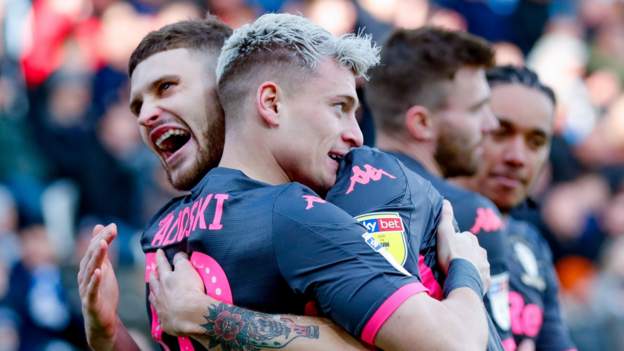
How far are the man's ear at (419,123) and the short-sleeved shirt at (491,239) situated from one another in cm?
45

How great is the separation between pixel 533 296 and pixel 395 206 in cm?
191

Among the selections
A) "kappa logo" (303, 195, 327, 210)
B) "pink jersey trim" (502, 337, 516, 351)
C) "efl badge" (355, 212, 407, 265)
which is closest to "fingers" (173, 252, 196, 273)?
"kappa logo" (303, 195, 327, 210)

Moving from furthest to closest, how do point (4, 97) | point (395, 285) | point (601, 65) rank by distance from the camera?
point (601, 65) → point (4, 97) → point (395, 285)

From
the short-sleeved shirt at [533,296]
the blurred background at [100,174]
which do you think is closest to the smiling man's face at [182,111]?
the short-sleeved shirt at [533,296]

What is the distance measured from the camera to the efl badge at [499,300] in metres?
4.38

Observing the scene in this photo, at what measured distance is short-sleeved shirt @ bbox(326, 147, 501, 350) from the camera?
349 centimetres

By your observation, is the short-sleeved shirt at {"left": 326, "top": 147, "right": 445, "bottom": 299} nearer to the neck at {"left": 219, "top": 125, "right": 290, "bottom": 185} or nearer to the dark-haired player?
the dark-haired player

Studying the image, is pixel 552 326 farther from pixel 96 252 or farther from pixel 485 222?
pixel 96 252

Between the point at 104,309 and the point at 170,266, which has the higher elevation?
the point at 170,266

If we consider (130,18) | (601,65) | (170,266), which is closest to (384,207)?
(170,266)

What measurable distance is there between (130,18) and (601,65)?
5.79 meters

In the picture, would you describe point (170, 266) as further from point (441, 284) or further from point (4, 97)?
point (4, 97)

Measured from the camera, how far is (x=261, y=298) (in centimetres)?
340

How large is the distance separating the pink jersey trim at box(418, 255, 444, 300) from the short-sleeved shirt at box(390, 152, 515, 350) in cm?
79
